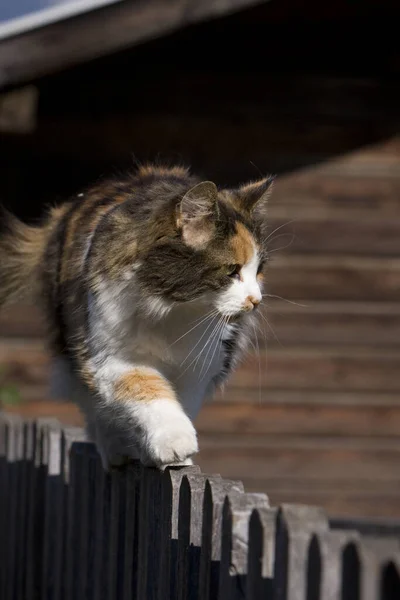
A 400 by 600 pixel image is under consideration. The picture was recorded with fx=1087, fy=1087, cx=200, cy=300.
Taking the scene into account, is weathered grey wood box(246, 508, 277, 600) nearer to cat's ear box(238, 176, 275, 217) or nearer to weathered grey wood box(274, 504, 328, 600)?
weathered grey wood box(274, 504, 328, 600)

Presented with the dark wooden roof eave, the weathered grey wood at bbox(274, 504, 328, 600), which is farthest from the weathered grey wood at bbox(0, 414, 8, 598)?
the weathered grey wood at bbox(274, 504, 328, 600)

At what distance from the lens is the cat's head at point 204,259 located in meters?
3.12

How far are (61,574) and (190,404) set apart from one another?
89cm

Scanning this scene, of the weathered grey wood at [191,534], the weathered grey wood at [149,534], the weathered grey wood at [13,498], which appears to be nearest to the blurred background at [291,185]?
the weathered grey wood at [13,498]

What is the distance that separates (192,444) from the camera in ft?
9.20

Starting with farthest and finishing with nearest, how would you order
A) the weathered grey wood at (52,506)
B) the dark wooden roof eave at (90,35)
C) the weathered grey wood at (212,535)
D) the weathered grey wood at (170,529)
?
1. the dark wooden roof eave at (90,35)
2. the weathered grey wood at (52,506)
3. the weathered grey wood at (170,529)
4. the weathered grey wood at (212,535)

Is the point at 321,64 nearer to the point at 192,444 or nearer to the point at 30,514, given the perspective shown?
the point at 30,514

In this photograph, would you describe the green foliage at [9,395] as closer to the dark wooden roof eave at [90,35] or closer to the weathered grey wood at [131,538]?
the dark wooden roof eave at [90,35]

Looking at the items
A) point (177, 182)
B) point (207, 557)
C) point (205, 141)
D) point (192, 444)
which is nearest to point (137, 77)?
point (205, 141)

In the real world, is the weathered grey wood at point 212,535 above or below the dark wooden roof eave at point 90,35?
below

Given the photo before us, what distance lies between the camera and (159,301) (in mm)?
3203

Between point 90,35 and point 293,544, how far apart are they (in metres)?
3.96

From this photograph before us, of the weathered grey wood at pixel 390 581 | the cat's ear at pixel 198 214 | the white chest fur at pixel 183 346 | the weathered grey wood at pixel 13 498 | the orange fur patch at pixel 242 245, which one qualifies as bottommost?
the weathered grey wood at pixel 390 581

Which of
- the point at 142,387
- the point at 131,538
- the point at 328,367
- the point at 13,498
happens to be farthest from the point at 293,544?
the point at 328,367
